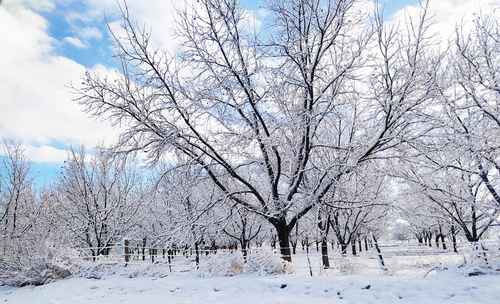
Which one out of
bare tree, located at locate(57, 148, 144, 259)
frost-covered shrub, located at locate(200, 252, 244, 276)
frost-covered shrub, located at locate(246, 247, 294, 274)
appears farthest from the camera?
bare tree, located at locate(57, 148, 144, 259)

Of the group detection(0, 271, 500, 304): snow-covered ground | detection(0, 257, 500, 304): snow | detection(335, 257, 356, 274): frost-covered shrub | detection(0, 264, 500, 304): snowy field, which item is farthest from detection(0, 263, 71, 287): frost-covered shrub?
detection(335, 257, 356, 274): frost-covered shrub

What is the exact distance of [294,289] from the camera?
7637mm

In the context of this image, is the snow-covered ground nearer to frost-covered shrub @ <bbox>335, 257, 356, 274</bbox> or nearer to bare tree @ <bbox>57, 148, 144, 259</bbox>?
frost-covered shrub @ <bbox>335, 257, 356, 274</bbox>

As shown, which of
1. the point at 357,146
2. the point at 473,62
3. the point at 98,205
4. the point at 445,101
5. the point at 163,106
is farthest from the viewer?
the point at 98,205

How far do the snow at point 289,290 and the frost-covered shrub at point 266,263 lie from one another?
11.9 inches

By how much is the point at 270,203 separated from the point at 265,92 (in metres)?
3.57

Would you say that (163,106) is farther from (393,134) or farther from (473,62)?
(473,62)

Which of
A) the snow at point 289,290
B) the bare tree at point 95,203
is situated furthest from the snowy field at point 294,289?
the bare tree at point 95,203

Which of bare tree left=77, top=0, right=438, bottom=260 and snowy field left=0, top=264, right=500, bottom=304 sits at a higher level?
bare tree left=77, top=0, right=438, bottom=260

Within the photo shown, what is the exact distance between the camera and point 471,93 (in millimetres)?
12648

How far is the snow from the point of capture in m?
6.54

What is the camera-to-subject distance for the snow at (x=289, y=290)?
6543 mm

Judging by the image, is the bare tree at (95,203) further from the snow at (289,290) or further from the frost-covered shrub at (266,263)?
the frost-covered shrub at (266,263)

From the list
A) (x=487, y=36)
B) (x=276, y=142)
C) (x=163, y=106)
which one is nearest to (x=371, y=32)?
(x=276, y=142)
